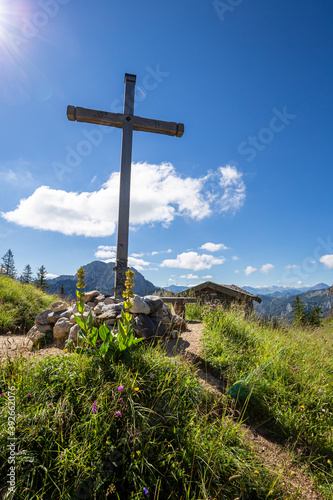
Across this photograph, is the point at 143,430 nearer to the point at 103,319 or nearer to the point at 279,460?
the point at 279,460

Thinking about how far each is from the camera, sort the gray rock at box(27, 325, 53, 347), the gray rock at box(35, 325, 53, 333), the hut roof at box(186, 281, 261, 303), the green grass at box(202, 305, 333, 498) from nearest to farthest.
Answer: the green grass at box(202, 305, 333, 498), the gray rock at box(27, 325, 53, 347), the gray rock at box(35, 325, 53, 333), the hut roof at box(186, 281, 261, 303)

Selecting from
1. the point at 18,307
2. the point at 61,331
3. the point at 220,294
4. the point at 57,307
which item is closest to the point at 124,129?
the point at 57,307

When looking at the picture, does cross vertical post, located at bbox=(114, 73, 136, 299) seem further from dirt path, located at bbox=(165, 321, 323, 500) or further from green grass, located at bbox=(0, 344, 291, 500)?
green grass, located at bbox=(0, 344, 291, 500)

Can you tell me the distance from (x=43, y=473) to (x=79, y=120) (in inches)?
256

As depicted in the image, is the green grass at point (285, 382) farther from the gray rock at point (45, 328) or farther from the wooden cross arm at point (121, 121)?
the wooden cross arm at point (121, 121)

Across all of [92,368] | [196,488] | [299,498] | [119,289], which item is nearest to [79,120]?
[119,289]

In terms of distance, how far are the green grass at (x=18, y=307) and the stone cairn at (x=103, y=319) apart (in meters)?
1.43

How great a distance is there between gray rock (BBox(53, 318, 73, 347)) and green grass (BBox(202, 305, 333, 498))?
255 cm

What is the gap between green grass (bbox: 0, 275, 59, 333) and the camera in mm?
6016

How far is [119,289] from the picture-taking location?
5.55 meters

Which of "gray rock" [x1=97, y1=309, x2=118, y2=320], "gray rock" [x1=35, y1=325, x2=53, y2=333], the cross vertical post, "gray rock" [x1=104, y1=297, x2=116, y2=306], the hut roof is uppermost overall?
the cross vertical post

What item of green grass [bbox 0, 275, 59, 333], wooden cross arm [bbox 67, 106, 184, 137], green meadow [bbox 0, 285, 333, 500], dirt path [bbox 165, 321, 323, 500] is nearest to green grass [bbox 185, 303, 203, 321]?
dirt path [bbox 165, 321, 323, 500]

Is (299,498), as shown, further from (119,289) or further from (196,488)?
(119,289)

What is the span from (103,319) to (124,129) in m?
4.54
